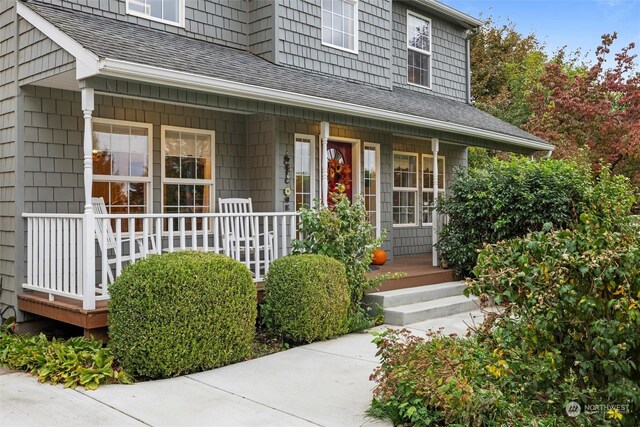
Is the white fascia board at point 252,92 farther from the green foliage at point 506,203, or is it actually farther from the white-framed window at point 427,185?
the white-framed window at point 427,185

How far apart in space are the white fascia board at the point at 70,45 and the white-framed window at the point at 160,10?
1567mm

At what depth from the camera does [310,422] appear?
3754 mm

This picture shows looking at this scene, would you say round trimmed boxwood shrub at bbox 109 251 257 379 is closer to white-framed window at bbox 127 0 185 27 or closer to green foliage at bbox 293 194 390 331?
green foliage at bbox 293 194 390 331

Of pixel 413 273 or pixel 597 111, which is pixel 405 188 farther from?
pixel 597 111

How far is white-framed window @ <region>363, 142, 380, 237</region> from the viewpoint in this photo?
10000 millimetres

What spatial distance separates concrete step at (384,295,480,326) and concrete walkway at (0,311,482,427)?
5.29 feet

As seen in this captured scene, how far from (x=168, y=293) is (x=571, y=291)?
129 inches

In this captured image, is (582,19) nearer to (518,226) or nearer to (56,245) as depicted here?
(518,226)

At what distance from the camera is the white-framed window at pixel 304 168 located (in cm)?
874

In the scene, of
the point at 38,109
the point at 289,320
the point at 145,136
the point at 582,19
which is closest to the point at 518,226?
the point at 289,320

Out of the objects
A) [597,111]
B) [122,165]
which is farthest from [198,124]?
[597,111]

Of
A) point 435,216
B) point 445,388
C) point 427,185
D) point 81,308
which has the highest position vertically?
point 427,185

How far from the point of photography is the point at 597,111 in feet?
50.1

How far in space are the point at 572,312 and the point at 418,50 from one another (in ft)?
32.6
